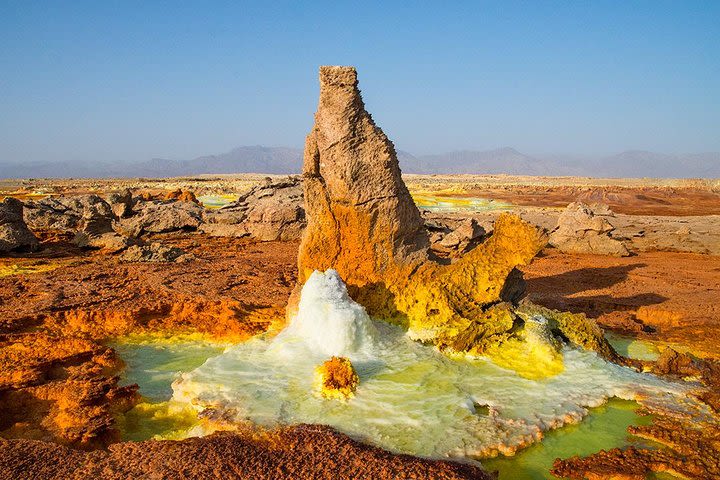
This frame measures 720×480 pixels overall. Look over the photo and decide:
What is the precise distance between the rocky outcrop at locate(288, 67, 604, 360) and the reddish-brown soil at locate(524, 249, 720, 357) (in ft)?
8.50

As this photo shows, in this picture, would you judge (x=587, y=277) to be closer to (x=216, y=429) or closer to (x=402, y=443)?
(x=402, y=443)

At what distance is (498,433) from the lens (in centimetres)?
409

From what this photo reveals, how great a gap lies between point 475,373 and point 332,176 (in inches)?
109

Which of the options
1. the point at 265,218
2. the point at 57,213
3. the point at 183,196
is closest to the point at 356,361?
the point at 265,218

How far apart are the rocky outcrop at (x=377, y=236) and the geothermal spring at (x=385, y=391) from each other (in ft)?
1.56

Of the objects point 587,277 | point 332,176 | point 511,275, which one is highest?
point 332,176

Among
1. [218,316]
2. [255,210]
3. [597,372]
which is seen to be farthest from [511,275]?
[255,210]

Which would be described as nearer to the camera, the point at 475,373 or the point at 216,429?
the point at 216,429

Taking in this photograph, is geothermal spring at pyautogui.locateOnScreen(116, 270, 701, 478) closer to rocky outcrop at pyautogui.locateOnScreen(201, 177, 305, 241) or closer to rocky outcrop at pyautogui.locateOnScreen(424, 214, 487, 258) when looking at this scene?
rocky outcrop at pyautogui.locateOnScreen(424, 214, 487, 258)

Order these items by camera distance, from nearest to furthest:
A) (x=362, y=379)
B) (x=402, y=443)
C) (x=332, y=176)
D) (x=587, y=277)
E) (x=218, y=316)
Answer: (x=402, y=443) → (x=362, y=379) → (x=332, y=176) → (x=218, y=316) → (x=587, y=277)

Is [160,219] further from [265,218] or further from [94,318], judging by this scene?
[94,318]

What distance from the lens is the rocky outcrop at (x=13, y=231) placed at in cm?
1173

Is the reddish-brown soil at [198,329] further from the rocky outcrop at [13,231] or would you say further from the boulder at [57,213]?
the boulder at [57,213]

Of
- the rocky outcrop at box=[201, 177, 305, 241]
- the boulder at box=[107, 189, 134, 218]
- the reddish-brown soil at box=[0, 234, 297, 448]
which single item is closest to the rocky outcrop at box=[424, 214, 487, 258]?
the reddish-brown soil at box=[0, 234, 297, 448]
